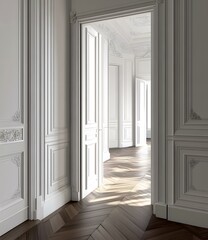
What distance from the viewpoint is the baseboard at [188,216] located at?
8.24 ft

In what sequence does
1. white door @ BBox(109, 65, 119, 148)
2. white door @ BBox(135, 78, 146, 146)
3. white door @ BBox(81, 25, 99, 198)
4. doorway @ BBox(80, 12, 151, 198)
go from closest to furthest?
1. white door @ BBox(81, 25, 99, 198)
2. doorway @ BBox(80, 12, 151, 198)
3. white door @ BBox(109, 65, 119, 148)
4. white door @ BBox(135, 78, 146, 146)

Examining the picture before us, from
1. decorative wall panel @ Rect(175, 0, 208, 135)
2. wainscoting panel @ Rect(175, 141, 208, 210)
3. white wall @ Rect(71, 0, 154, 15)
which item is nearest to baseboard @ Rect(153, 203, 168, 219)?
wainscoting panel @ Rect(175, 141, 208, 210)

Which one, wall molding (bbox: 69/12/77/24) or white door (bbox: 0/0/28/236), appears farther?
wall molding (bbox: 69/12/77/24)

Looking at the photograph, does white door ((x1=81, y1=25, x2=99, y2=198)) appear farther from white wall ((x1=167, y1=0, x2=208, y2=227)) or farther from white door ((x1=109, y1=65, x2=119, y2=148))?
white door ((x1=109, y1=65, x2=119, y2=148))

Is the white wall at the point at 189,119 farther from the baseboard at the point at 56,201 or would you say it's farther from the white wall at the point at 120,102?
the white wall at the point at 120,102

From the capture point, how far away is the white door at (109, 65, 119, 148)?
8.00m

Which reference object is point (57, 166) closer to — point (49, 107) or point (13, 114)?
point (49, 107)

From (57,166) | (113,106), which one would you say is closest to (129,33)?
(113,106)

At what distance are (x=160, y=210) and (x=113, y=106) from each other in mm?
5519

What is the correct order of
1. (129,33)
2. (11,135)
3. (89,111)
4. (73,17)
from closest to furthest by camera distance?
(11,135) → (73,17) → (89,111) → (129,33)

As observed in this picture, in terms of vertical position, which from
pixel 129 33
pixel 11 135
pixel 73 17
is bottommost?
pixel 11 135

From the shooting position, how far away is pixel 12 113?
2459mm

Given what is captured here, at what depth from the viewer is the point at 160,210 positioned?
2.74m

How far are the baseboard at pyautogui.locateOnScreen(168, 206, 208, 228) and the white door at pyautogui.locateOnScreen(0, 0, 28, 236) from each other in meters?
1.55
